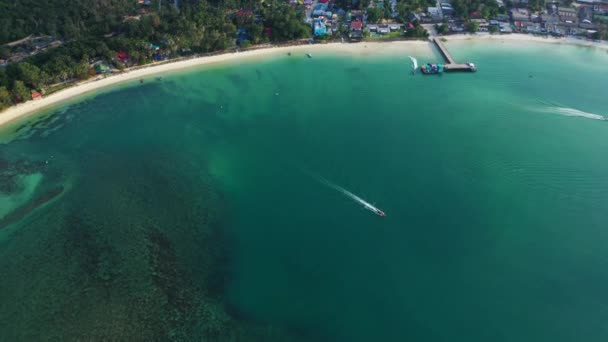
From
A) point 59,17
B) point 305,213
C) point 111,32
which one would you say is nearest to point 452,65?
point 305,213

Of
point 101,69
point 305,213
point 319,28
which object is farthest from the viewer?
point 319,28

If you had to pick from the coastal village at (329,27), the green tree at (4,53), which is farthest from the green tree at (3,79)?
the green tree at (4,53)

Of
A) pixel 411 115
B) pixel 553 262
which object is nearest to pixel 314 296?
pixel 553 262

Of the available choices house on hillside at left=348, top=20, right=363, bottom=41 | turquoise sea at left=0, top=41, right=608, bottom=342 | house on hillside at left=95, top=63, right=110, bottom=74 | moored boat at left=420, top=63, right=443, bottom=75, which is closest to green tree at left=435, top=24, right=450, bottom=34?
moored boat at left=420, top=63, right=443, bottom=75

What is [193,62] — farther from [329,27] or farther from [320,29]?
[329,27]

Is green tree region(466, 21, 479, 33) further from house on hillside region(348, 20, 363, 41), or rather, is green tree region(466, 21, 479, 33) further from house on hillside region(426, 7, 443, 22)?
house on hillside region(348, 20, 363, 41)

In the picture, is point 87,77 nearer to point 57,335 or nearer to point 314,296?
point 57,335
